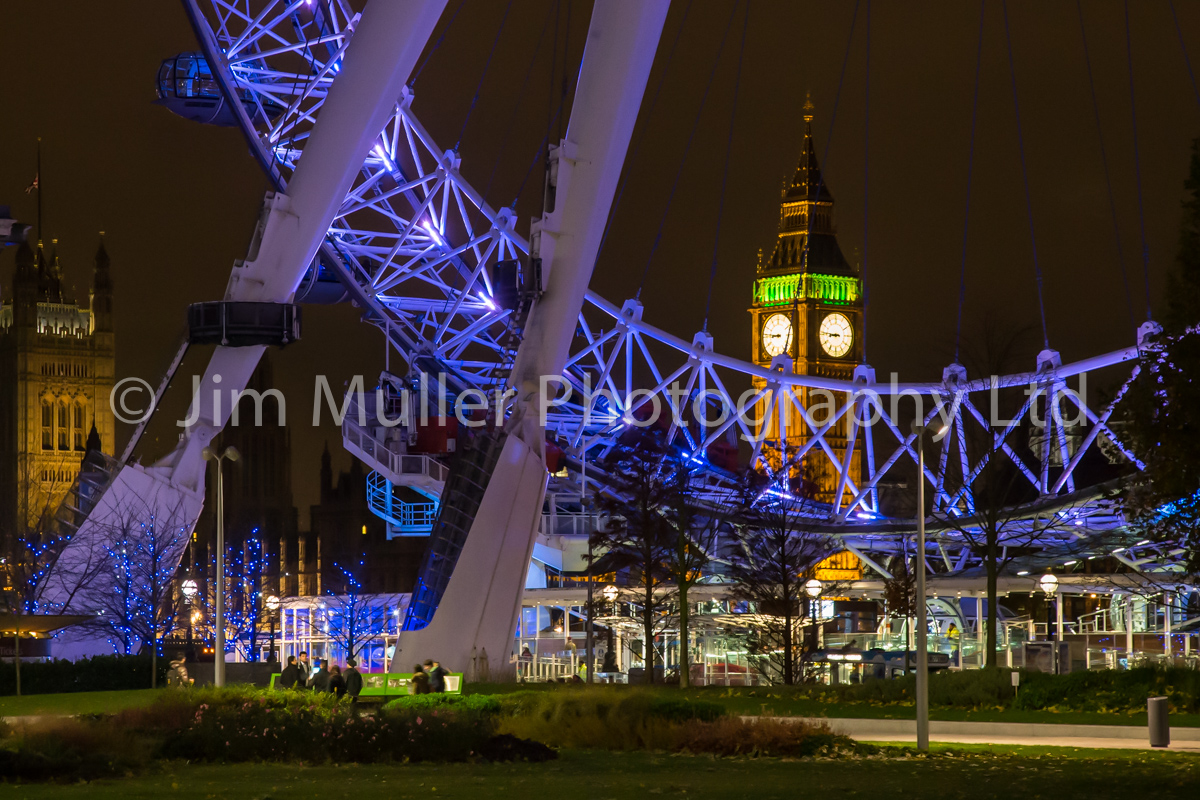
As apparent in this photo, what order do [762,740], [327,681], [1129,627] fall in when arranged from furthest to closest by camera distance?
[1129,627]
[327,681]
[762,740]

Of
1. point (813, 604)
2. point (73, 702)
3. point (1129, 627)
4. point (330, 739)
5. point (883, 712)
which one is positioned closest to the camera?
point (330, 739)

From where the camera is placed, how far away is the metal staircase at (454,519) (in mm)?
47781

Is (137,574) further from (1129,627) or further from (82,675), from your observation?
(1129,627)

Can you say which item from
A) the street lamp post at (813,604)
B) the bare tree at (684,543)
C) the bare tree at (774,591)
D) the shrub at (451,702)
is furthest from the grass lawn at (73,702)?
the bare tree at (774,591)

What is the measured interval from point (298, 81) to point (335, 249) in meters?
11.7

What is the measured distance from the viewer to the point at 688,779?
77.4 feet

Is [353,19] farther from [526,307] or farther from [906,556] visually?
[906,556]

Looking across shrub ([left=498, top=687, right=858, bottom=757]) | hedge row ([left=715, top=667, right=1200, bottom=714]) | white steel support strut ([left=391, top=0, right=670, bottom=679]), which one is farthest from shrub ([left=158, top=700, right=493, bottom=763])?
white steel support strut ([left=391, top=0, right=670, bottom=679])

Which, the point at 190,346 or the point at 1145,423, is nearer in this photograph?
the point at 1145,423

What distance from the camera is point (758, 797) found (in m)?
21.0

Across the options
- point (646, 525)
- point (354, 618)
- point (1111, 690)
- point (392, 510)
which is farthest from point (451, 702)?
point (354, 618)

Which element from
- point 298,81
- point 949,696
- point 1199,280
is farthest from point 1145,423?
point 298,81

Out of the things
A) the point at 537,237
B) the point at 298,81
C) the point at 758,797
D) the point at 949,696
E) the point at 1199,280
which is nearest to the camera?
the point at 758,797

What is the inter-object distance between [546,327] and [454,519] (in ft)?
18.6
